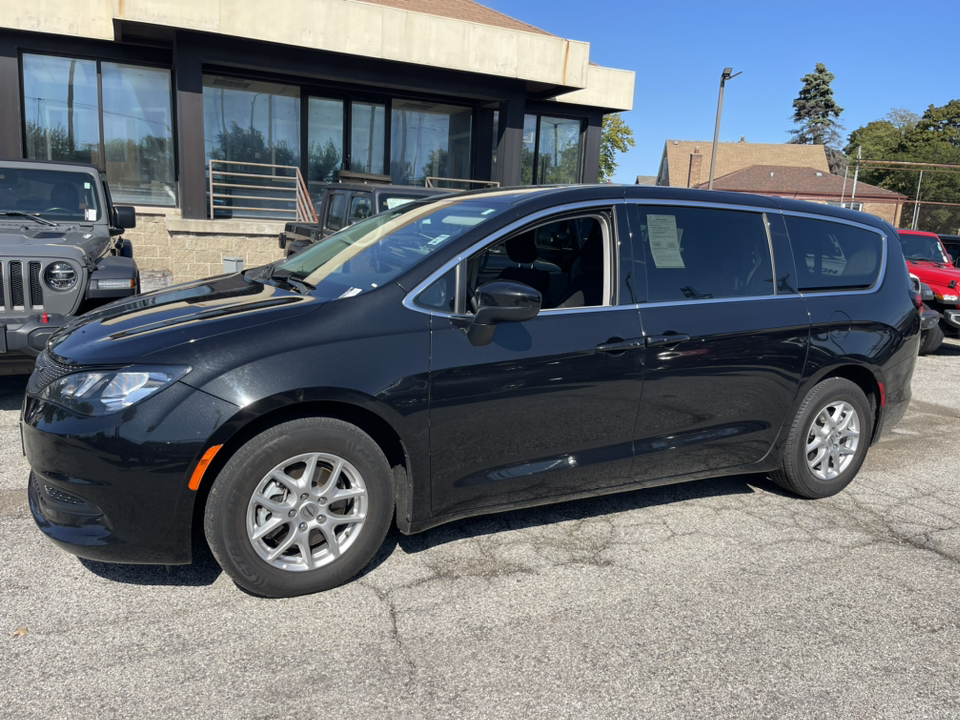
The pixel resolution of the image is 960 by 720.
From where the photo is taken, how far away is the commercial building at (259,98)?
48.1 feet

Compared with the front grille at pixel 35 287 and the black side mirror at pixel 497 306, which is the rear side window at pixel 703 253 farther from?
the front grille at pixel 35 287

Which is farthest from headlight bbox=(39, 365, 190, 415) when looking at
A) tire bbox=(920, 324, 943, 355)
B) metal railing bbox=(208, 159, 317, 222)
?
metal railing bbox=(208, 159, 317, 222)

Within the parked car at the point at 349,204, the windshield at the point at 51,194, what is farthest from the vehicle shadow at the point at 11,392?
the parked car at the point at 349,204

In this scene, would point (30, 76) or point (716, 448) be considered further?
point (30, 76)

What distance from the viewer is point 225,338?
3098mm

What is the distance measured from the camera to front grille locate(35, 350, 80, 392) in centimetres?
315

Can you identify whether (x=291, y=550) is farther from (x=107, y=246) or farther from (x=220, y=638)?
(x=107, y=246)

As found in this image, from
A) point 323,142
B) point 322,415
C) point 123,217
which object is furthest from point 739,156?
point 322,415

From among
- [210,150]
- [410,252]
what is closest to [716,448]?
[410,252]

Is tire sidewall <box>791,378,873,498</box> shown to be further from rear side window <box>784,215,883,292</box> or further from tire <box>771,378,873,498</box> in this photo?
rear side window <box>784,215,883,292</box>

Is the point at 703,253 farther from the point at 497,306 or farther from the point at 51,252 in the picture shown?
the point at 51,252

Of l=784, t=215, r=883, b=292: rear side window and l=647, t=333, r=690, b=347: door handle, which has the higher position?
l=784, t=215, r=883, b=292: rear side window

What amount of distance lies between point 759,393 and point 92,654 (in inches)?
137

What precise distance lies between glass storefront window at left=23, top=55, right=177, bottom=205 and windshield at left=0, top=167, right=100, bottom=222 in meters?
9.70
